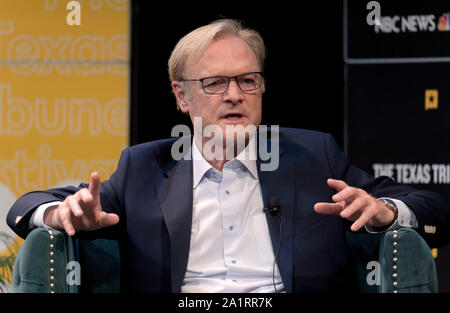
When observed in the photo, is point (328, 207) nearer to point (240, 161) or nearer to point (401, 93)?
point (240, 161)

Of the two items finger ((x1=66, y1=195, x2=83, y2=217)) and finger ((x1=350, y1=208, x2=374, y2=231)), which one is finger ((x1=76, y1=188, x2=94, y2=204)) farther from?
finger ((x1=350, y1=208, x2=374, y2=231))

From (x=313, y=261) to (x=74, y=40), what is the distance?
226 centimetres

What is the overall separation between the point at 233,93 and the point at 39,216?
0.85 m

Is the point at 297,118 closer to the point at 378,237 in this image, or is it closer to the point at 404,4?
the point at 404,4

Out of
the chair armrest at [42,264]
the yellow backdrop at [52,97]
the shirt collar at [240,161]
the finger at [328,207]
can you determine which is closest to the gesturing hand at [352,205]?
the finger at [328,207]

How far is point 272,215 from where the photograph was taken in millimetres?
2297

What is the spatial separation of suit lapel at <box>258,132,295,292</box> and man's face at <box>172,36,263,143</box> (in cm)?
20

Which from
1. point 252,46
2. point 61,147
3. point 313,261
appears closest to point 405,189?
point 313,261

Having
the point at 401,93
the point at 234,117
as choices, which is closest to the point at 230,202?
the point at 234,117

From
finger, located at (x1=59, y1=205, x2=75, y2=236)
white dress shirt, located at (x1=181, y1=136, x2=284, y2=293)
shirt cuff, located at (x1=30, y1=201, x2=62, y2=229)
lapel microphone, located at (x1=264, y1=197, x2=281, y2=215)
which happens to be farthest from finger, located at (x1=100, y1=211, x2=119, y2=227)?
lapel microphone, located at (x1=264, y1=197, x2=281, y2=215)

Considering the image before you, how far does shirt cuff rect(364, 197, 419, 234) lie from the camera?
2.16 metres

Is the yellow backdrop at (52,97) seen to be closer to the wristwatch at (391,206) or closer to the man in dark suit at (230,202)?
the man in dark suit at (230,202)

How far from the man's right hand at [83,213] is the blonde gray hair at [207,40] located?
30.4 inches

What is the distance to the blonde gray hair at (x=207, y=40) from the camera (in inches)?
97.0
